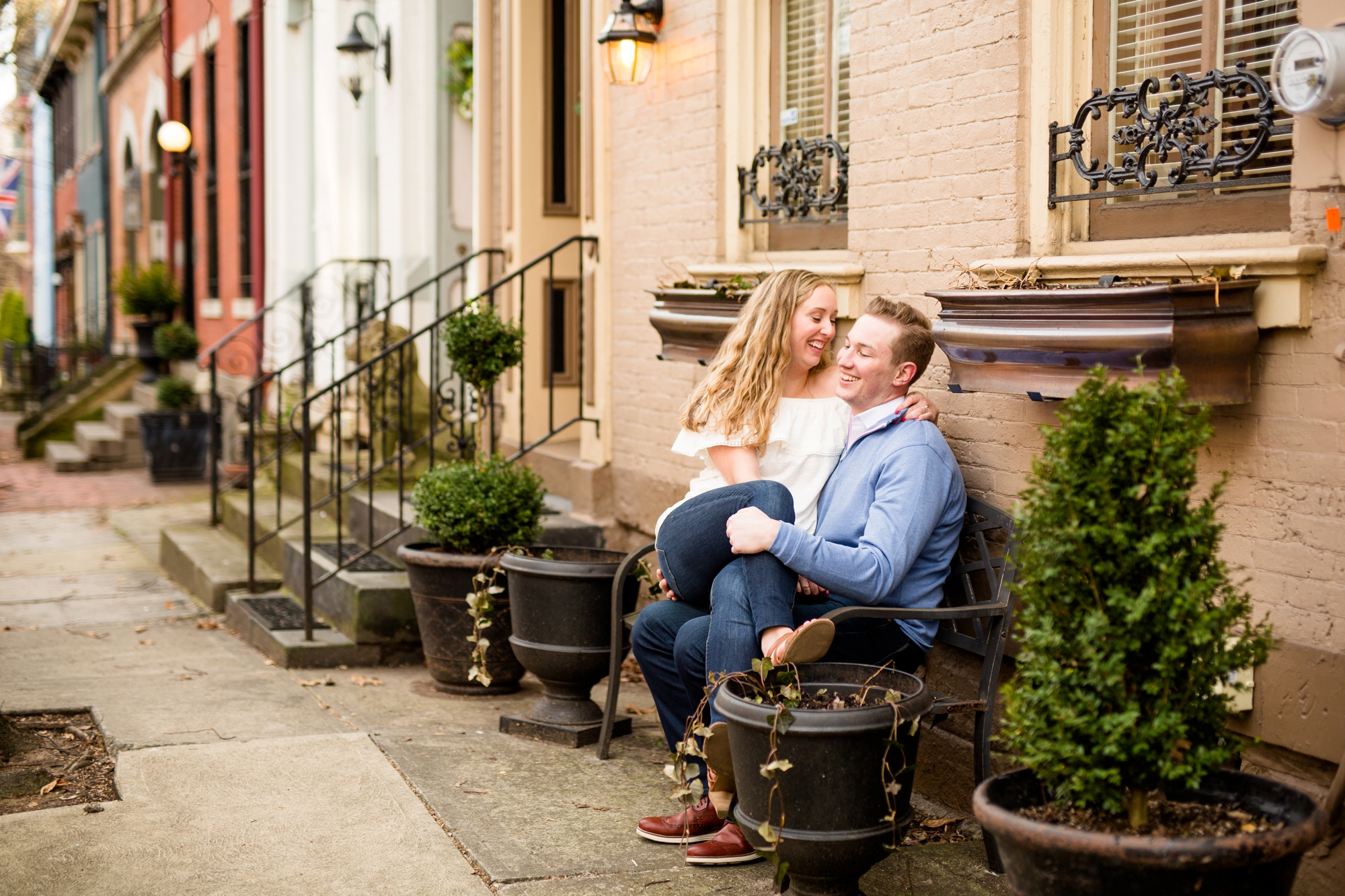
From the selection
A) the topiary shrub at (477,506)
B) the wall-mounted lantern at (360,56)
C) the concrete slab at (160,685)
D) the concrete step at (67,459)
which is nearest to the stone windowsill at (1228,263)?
the topiary shrub at (477,506)

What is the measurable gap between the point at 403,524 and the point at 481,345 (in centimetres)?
112

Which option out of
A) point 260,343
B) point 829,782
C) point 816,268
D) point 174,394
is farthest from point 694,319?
point 174,394

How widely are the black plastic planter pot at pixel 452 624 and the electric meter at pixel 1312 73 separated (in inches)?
127

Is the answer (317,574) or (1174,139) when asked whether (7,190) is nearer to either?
(317,574)

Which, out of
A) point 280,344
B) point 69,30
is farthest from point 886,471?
point 69,30

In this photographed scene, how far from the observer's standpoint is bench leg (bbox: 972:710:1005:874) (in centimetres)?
335

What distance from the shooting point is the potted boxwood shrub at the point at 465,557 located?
5.06 metres

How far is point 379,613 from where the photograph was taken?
5785mm

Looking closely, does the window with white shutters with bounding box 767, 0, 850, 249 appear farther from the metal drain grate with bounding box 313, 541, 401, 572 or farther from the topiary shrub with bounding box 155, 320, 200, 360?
the topiary shrub with bounding box 155, 320, 200, 360

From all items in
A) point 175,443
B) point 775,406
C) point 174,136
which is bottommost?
point 175,443

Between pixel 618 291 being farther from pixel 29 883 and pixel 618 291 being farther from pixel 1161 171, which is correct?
pixel 29 883

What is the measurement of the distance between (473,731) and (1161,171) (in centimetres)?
296

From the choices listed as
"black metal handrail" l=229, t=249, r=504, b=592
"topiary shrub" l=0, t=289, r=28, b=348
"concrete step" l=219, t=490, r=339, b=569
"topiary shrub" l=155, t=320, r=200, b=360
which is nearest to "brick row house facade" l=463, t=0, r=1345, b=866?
"black metal handrail" l=229, t=249, r=504, b=592

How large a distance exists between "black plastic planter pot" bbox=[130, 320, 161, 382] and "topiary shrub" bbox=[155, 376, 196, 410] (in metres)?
3.15
